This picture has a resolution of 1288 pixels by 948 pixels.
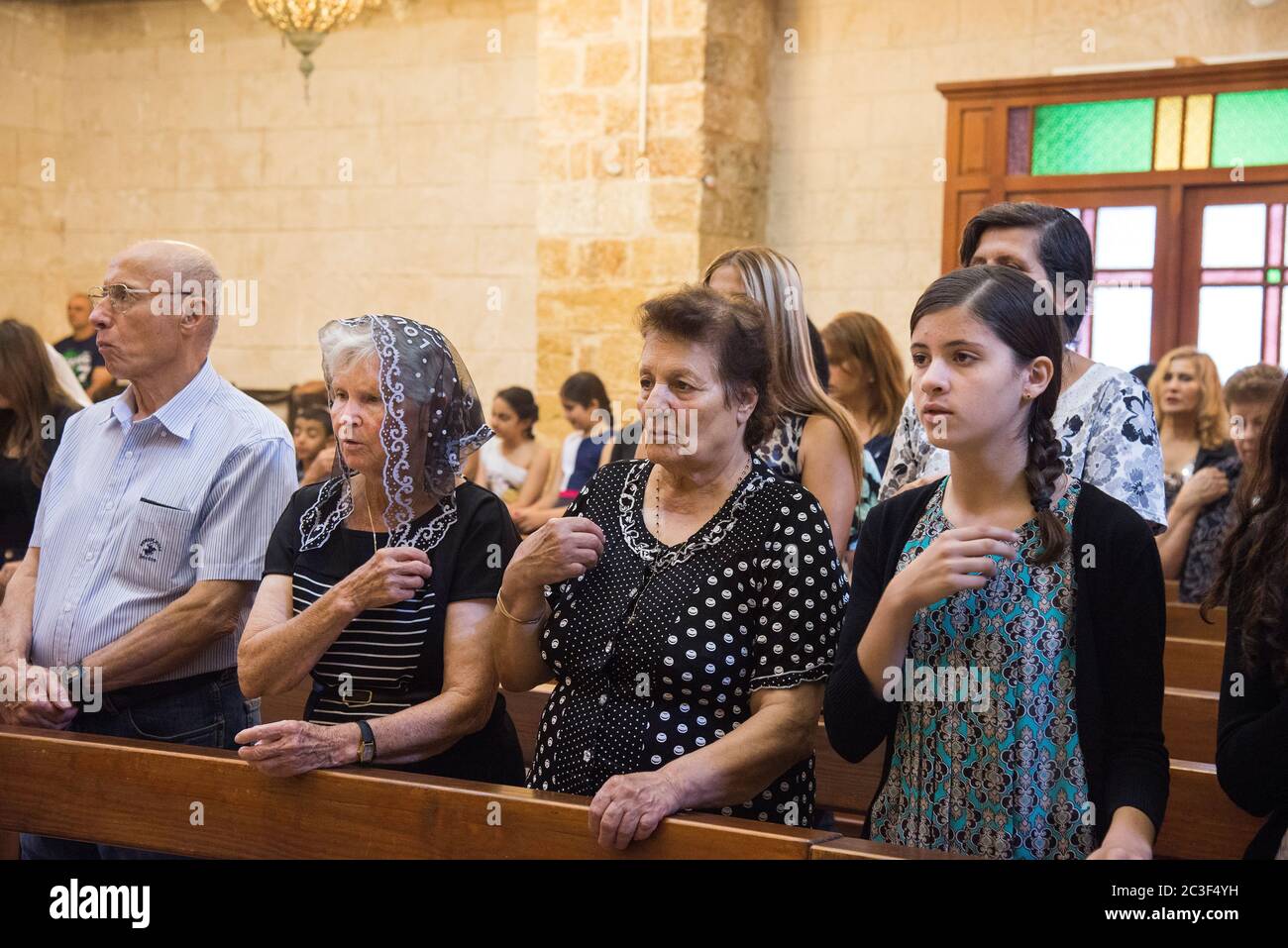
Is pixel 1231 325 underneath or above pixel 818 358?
above

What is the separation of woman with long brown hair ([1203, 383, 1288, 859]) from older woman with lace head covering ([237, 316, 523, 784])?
1239 mm

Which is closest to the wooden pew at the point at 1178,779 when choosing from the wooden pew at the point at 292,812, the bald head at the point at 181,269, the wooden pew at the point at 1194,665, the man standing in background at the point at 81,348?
the wooden pew at the point at 1194,665

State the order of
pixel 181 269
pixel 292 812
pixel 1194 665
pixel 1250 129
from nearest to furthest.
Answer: pixel 292 812, pixel 181 269, pixel 1194 665, pixel 1250 129

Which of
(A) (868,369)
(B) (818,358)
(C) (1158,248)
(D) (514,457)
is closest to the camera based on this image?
(B) (818,358)

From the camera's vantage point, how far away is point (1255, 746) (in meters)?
2.09

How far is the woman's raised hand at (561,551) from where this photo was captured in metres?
2.33

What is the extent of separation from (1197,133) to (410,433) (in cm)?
647

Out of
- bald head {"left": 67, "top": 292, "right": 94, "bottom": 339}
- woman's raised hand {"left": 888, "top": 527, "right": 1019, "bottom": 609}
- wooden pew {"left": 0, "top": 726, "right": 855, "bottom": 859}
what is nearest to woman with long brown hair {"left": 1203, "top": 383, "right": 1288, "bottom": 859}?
woman's raised hand {"left": 888, "top": 527, "right": 1019, "bottom": 609}

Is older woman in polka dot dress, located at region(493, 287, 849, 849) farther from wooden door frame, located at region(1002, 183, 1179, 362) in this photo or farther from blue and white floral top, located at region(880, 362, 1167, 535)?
wooden door frame, located at region(1002, 183, 1179, 362)

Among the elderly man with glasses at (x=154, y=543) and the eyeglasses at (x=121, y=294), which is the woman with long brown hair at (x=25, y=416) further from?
the eyeglasses at (x=121, y=294)

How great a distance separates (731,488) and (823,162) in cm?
743

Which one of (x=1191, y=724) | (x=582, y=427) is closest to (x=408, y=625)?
(x=1191, y=724)

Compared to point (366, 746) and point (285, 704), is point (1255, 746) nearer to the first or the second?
point (366, 746)
